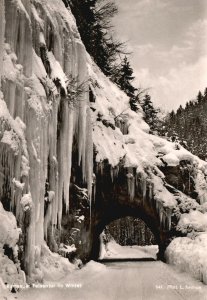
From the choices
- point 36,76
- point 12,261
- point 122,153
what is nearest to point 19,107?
point 36,76

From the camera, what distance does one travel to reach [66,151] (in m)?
13.4

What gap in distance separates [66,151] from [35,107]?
3.28 m

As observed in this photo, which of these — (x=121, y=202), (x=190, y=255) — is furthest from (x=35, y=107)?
(x=121, y=202)

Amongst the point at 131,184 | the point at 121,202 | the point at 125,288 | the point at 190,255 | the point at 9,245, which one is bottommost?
the point at 125,288

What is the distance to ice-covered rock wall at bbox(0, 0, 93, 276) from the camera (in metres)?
9.41

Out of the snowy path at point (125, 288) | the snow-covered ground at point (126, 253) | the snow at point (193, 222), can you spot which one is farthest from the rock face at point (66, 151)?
the snow-covered ground at point (126, 253)

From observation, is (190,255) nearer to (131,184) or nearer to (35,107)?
(131,184)

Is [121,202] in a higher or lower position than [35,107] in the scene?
lower

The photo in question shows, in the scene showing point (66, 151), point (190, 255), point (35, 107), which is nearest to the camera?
point (35, 107)

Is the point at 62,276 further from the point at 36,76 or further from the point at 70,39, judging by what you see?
the point at 70,39

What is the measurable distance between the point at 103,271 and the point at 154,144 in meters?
8.45

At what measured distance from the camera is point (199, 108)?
83062mm

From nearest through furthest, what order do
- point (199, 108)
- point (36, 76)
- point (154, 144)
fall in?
point (36, 76) < point (154, 144) < point (199, 108)

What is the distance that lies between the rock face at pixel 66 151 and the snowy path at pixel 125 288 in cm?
114
